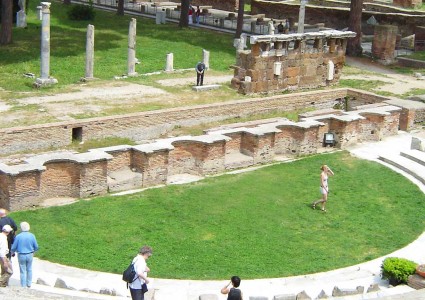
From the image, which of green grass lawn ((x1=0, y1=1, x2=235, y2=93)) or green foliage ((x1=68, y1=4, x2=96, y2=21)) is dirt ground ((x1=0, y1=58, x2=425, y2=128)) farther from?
green foliage ((x1=68, y1=4, x2=96, y2=21))

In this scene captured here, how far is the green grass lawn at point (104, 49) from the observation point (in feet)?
114

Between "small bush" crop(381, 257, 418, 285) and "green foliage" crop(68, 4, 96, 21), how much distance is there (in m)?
32.8

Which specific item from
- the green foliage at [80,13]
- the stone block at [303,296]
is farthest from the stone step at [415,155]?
the green foliage at [80,13]

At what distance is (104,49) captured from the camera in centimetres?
3975

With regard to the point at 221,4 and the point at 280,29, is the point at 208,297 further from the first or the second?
the point at 221,4

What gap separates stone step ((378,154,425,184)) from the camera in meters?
25.6

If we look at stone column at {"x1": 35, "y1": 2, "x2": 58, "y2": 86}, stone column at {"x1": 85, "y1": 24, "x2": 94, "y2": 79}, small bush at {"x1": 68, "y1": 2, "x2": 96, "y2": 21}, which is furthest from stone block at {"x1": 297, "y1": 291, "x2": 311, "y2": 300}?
small bush at {"x1": 68, "y1": 2, "x2": 96, "y2": 21}

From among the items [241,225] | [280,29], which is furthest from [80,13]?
[241,225]

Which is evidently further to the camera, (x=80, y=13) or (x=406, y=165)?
(x=80, y=13)

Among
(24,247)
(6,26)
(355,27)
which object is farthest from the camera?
(355,27)

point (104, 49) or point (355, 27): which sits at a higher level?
point (355, 27)

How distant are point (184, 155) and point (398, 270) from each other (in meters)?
8.97

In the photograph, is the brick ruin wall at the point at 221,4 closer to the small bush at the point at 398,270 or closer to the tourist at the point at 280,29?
the tourist at the point at 280,29

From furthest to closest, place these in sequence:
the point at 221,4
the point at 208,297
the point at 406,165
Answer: the point at 221,4
the point at 406,165
the point at 208,297
